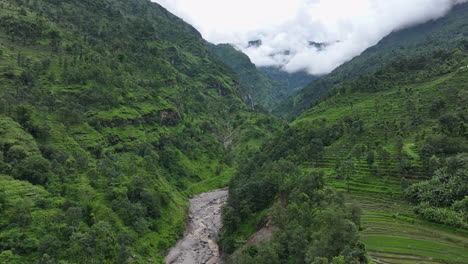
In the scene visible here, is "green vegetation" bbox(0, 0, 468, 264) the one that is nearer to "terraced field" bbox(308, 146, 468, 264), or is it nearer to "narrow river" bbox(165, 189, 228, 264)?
"terraced field" bbox(308, 146, 468, 264)

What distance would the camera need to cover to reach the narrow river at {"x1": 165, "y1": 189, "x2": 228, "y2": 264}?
73.7 meters

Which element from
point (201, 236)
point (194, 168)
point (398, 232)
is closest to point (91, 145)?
point (201, 236)

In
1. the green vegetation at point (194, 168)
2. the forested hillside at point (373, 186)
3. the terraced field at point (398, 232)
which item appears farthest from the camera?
the green vegetation at point (194, 168)

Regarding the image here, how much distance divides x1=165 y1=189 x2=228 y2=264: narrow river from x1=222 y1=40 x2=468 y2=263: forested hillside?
7247 mm

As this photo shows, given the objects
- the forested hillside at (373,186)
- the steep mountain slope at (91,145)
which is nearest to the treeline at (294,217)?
the forested hillside at (373,186)

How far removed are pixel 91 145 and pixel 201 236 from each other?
47.0m

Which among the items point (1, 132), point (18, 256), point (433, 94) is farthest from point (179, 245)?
point (433, 94)

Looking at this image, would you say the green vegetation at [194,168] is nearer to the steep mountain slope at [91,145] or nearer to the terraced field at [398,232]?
the terraced field at [398,232]

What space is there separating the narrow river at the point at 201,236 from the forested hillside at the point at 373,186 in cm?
725

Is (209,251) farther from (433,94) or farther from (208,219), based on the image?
(433,94)

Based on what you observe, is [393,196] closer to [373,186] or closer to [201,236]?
[373,186]

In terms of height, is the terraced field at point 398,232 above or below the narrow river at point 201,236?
above

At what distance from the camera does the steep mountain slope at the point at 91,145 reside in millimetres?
57656

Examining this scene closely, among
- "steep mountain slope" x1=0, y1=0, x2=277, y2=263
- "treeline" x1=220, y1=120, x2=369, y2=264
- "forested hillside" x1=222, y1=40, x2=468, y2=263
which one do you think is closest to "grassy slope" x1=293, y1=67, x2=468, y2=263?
"forested hillside" x1=222, y1=40, x2=468, y2=263
